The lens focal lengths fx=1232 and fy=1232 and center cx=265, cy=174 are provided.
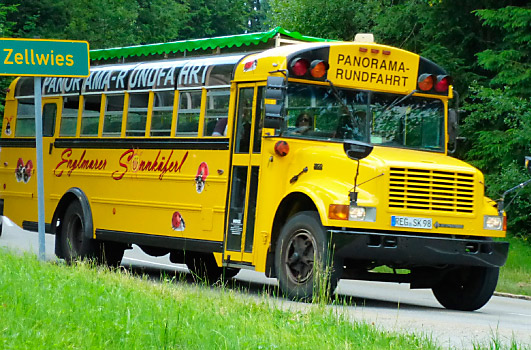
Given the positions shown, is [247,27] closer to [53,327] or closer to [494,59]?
[494,59]

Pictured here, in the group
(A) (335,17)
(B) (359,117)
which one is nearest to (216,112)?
(B) (359,117)

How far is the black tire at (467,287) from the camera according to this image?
43.7 ft

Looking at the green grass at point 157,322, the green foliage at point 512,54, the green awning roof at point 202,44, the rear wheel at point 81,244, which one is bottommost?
the rear wheel at point 81,244

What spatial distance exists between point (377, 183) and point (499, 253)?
163 centimetres

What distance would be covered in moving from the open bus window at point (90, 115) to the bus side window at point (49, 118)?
825 millimetres

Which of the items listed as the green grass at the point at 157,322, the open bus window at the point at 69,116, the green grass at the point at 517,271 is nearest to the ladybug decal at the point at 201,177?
the green grass at the point at 157,322

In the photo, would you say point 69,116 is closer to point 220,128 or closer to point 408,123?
point 220,128

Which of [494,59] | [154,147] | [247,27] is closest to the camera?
[154,147]

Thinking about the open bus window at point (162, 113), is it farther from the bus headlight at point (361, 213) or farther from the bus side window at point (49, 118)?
the bus headlight at point (361, 213)

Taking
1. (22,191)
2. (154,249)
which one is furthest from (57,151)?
(154,249)

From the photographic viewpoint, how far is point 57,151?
688 inches

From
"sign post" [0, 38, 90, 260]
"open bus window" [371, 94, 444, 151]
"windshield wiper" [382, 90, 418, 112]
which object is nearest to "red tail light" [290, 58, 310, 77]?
"open bus window" [371, 94, 444, 151]

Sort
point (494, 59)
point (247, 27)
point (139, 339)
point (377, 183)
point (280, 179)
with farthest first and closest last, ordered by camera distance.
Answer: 1. point (247, 27)
2. point (494, 59)
3. point (280, 179)
4. point (377, 183)
5. point (139, 339)

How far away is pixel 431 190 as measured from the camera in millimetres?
12516
